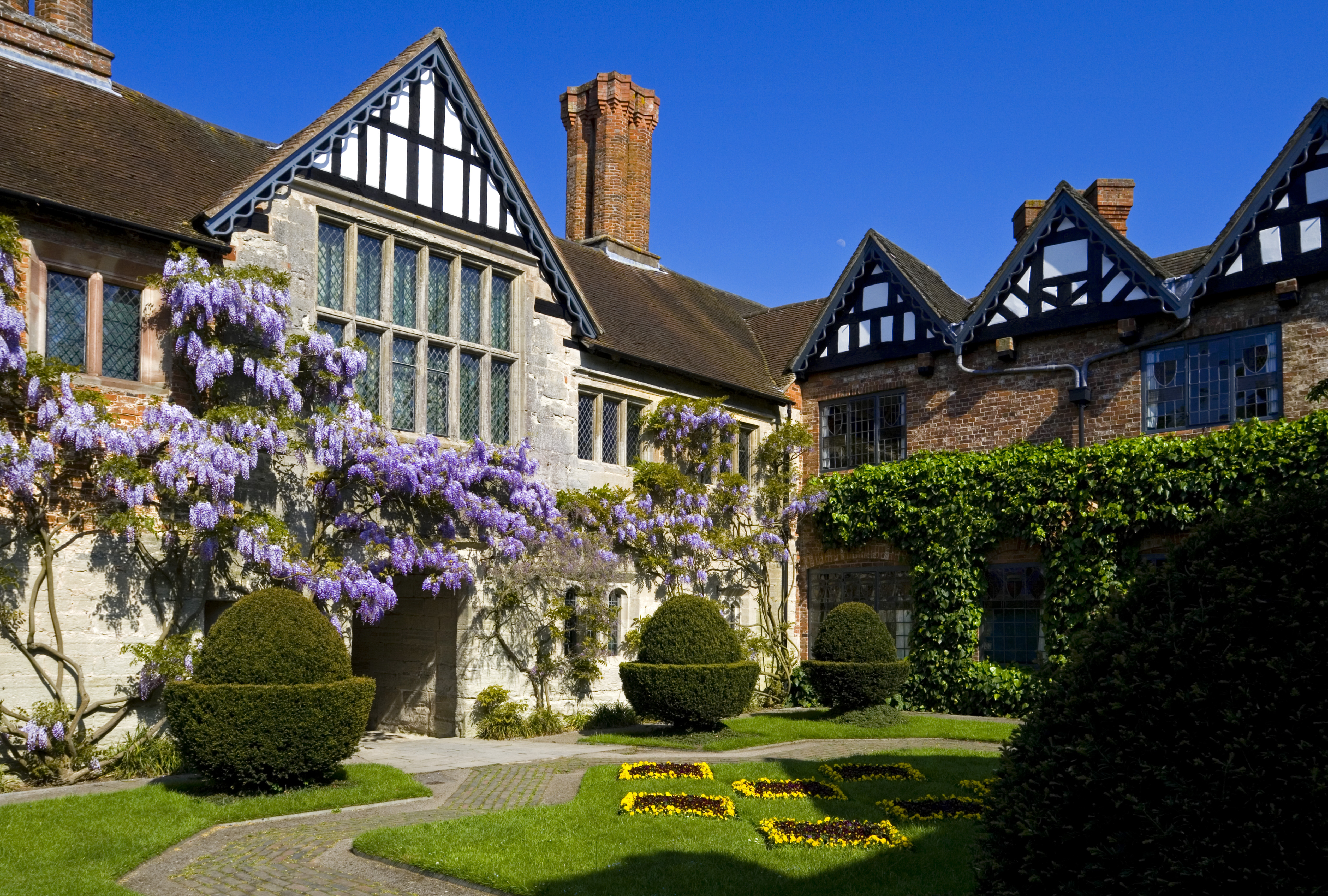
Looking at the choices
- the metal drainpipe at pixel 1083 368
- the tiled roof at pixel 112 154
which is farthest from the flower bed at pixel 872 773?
the tiled roof at pixel 112 154

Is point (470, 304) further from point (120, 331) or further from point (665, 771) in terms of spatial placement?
point (665, 771)

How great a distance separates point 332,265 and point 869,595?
1161 centimetres

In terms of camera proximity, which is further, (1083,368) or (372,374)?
(1083,368)

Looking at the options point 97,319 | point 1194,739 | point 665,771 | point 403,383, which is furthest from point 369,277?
point 1194,739

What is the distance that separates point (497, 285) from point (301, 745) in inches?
357

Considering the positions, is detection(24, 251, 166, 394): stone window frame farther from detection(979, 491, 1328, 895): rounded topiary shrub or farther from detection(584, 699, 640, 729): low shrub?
detection(979, 491, 1328, 895): rounded topiary shrub

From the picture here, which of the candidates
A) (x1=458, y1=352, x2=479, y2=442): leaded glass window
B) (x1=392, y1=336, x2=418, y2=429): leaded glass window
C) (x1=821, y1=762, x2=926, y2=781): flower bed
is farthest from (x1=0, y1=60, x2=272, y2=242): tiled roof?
(x1=821, y1=762, x2=926, y2=781): flower bed

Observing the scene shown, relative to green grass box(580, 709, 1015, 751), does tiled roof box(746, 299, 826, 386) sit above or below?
above

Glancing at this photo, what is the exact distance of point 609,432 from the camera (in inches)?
765

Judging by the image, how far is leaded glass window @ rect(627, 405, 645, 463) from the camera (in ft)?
64.9

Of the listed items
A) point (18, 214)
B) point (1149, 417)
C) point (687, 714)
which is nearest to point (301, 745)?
point (687, 714)

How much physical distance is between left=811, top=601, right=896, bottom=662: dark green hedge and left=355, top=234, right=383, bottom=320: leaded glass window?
8.11 meters

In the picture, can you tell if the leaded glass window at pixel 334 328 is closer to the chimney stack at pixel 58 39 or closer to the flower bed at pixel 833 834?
the chimney stack at pixel 58 39

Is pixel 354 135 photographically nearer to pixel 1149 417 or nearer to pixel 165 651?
pixel 165 651
